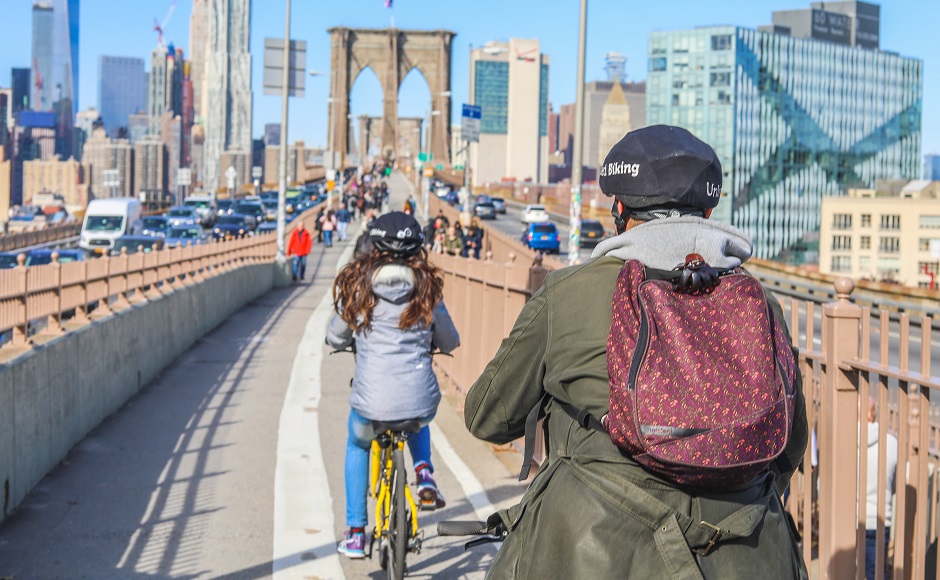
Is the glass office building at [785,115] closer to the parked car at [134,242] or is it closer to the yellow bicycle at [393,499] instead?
the parked car at [134,242]

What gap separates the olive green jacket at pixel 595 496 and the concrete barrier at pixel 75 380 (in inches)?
209

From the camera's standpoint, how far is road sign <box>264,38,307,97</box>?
1321 inches

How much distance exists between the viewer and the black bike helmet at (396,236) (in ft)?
20.2

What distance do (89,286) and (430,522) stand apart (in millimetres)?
5450

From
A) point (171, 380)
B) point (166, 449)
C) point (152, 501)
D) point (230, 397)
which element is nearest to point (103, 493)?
point (152, 501)

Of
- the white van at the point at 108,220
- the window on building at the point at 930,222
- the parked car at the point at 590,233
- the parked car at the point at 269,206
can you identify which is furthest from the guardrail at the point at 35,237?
the window on building at the point at 930,222

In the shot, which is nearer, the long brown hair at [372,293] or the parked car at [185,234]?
the long brown hair at [372,293]

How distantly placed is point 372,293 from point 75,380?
15.4ft

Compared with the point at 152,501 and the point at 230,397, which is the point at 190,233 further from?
the point at 152,501

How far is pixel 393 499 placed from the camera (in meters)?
5.90

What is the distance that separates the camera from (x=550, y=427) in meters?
3.08

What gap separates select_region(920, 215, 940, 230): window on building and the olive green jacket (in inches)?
5418

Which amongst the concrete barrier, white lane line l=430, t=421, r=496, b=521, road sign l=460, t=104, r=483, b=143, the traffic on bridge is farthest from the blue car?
white lane line l=430, t=421, r=496, b=521

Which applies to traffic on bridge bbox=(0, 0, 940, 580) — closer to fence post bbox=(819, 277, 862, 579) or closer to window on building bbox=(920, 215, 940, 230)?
fence post bbox=(819, 277, 862, 579)
